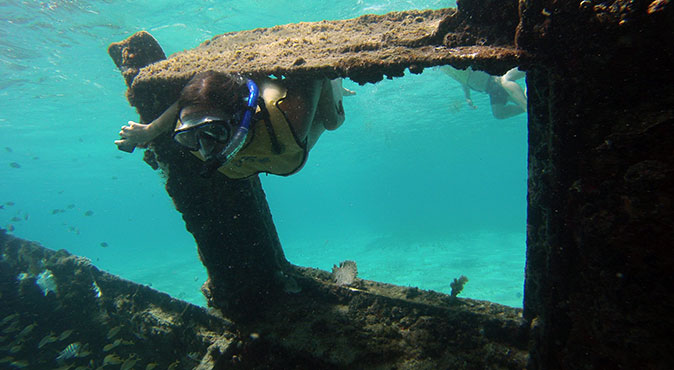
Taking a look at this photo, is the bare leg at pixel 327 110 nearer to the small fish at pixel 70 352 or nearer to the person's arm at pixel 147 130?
the person's arm at pixel 147 130

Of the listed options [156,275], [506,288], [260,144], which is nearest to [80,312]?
[260,144]

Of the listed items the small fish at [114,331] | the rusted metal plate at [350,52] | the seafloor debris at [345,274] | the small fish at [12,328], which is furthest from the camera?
the small fish at [12,328]

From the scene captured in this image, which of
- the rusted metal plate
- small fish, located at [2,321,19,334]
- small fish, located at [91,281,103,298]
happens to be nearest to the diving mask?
the rusted metal plate

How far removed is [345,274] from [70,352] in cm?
607

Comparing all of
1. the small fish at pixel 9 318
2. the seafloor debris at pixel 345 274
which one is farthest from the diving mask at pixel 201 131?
the small fish at pixel 9 318

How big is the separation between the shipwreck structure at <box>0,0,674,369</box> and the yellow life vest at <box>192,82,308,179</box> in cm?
40

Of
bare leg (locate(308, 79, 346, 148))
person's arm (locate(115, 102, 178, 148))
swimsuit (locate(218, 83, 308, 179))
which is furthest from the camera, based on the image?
bare leg (locate(308, 79, 346, 148))

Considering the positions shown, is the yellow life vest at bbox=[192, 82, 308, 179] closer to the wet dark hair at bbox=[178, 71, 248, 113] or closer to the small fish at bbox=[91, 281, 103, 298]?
the wet dark hair at bbox=[178, 71, 248, 113]

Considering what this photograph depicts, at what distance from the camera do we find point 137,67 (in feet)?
11.8

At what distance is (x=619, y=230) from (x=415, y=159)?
80.5 meters

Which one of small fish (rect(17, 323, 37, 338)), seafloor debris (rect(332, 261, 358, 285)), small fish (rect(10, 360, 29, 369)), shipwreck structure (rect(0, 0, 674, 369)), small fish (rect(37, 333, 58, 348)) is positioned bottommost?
small fish (rect(10, 360, 29, 369))

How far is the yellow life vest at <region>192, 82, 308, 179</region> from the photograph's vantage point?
2.45 m

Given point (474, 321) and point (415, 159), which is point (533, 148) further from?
point (415, 159)

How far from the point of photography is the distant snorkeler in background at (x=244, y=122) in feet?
6.70
